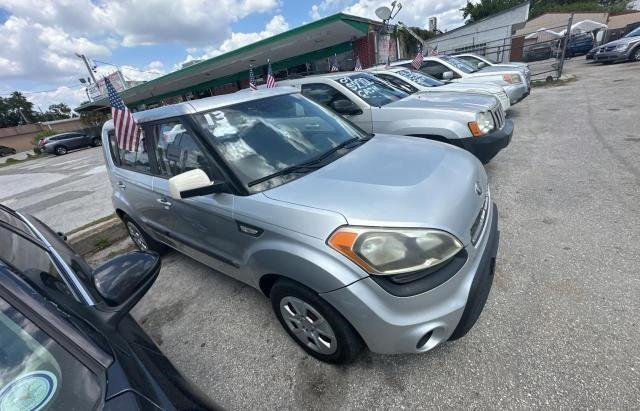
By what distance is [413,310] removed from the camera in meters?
1.48

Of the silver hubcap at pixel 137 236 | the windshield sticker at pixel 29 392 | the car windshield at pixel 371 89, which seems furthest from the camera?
the car windshield at pixel 371 89

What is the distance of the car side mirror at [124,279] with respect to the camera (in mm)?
1253

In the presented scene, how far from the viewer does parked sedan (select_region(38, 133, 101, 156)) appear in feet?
68.8

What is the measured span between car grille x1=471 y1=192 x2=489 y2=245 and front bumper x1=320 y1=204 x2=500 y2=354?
0.12 m

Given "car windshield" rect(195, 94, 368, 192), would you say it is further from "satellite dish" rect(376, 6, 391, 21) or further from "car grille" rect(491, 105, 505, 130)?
"satellite dish" rect(376, 6, 391, 21)

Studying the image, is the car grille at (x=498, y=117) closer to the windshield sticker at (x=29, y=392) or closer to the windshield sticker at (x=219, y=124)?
the windshield sticker at (x=219, y=124)

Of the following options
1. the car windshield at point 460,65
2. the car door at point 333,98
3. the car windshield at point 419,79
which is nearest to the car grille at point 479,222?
the car door at point 333,98

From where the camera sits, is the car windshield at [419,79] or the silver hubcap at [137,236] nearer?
the silver hubcap at [137,236]

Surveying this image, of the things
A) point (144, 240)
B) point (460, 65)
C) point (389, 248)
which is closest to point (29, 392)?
point (389, 248)

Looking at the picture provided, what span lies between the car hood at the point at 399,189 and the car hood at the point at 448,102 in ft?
6.74

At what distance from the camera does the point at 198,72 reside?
1792 cm

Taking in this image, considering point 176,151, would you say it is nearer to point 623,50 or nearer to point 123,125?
point 123,125

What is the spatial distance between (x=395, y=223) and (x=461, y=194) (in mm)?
550

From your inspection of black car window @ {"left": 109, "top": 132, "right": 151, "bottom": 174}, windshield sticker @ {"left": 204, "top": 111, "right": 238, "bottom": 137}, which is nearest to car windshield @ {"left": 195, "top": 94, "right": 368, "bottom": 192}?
windshield sticker @ {"left": 204, "top": 111, "right": 238, "bottom": 137}
